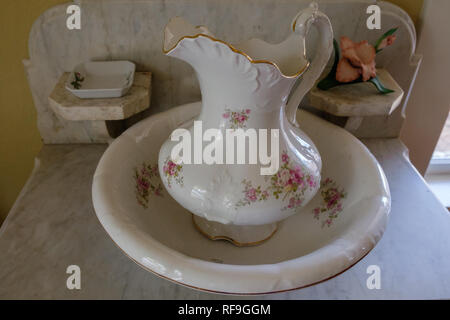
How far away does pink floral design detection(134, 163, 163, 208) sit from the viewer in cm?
66

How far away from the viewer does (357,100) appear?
29.0 inches

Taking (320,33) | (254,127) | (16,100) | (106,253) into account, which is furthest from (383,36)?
(16,100)

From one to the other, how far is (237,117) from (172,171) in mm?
135

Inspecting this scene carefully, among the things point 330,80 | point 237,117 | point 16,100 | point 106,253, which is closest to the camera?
point 237,117

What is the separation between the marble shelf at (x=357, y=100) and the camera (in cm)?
73

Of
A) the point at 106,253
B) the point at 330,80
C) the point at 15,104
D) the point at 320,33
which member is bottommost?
the point at 106,253

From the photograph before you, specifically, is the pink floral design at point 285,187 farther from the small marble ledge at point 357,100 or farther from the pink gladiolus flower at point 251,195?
the small marble ledge at point 357,100

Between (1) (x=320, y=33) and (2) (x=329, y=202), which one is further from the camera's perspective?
(2) (x=329, y=202)

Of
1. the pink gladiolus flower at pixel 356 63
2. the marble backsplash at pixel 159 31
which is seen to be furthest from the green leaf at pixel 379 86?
the marble backsplash at pixel 159 31

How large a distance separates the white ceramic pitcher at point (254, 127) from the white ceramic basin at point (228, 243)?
0.08m

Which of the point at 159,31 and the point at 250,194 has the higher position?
the point at 159,31

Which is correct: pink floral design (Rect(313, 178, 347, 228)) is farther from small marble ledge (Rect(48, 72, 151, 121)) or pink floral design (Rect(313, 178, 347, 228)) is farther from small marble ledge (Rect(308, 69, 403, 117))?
small marble ledge (Rect(48, 72, 151, 121))

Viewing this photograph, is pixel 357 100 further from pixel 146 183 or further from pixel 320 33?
pixel 146 183

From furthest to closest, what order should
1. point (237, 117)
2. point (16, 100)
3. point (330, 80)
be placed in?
point (16, 100) < point (330, 80) < point (237, 117)
